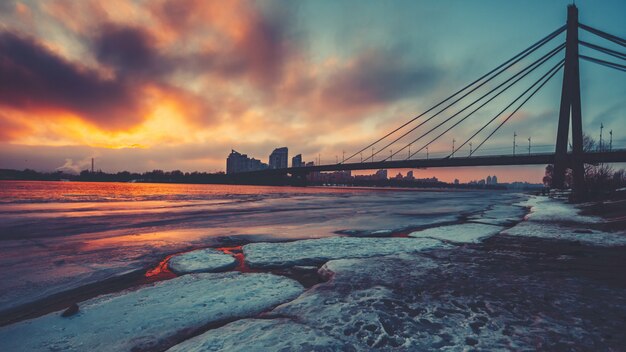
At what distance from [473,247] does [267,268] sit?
508cm

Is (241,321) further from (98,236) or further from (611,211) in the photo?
(611,211)

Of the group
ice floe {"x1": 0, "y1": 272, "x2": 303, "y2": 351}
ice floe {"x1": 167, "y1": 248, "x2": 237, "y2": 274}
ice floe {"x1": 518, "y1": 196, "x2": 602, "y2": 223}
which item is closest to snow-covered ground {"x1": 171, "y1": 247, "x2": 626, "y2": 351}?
ice floe {"x1": 0, "y1": 272, "x2": 303, "y2": 351}

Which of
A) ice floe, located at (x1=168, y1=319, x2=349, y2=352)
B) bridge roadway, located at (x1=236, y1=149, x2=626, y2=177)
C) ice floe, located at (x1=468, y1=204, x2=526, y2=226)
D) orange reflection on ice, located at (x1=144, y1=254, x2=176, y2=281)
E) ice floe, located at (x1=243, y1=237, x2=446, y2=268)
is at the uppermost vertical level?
bridge roadway, located at (x1=236, y1=149, x2=626, y2=177)

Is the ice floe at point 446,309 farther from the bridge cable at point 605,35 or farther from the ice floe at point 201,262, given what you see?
the bridge cable at point 605,35

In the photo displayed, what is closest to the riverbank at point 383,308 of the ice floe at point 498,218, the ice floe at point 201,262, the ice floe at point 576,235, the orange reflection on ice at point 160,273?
the ice floe at point 201,262

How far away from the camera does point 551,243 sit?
737 cm

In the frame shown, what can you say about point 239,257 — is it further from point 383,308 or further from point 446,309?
point 446,309

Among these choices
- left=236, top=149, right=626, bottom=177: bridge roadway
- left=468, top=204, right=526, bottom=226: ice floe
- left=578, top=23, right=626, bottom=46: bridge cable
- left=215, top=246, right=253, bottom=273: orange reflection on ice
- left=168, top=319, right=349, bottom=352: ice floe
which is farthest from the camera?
left=236, top=149, right=626, bottom=177: bridge roadway

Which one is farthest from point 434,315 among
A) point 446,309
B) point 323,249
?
point 323,249

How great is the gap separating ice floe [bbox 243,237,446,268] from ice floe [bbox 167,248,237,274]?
0.46 meters

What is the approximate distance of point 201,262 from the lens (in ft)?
18.1

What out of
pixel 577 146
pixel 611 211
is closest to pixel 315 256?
pixel 611 211

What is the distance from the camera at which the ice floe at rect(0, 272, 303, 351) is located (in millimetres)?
2730

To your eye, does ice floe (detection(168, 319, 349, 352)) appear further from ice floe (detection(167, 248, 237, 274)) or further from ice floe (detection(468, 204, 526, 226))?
ice floe (detection(468, 204, 526, 226))
